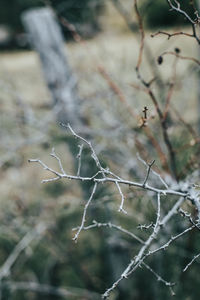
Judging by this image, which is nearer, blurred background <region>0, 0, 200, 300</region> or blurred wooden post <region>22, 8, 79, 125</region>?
blurred background <region>0, 0, 200, 300</region>

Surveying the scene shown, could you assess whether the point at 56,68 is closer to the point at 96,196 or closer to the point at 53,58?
the point at 53,58

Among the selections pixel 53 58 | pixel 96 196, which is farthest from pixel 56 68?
pixel 96 196

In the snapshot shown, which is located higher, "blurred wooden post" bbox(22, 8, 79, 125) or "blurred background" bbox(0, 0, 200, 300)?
"blurred wooden post" bbox(22, 8, 79, 125)

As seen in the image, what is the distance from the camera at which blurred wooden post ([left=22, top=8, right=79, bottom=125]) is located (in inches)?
92.2

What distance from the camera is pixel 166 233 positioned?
1.73 meters

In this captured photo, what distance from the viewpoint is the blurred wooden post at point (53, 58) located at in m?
2.34

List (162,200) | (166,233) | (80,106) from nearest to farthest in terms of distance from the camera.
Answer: (162,200) < (166,233) < (80,106)

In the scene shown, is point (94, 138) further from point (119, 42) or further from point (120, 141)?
point (119, 42)

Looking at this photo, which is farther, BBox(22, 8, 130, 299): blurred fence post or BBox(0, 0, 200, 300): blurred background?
BBox(22, 8, 130, 299): blurred fence post

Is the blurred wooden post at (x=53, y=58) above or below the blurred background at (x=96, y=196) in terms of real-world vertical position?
above

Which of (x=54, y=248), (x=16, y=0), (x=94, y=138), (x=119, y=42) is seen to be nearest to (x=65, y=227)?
(x=54, y=248)

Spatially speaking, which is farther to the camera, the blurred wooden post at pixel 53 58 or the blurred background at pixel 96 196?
the blurred wooden post at pixel 53 58

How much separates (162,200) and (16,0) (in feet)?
47.1

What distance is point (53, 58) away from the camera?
2377 millimetres
